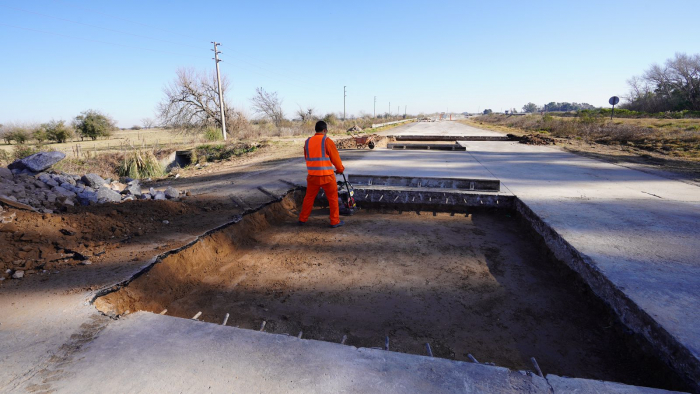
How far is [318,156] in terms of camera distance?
5.23 metres

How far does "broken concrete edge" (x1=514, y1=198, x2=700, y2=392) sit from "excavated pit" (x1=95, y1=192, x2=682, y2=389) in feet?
0.30

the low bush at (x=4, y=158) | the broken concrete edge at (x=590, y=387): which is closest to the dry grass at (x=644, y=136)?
the broken concrete edge at (x=590, y=387)

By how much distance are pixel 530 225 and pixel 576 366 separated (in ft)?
9.65

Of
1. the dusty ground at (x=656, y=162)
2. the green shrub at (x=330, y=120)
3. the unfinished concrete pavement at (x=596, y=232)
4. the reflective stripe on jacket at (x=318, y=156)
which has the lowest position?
the unfinished concrete pavement at (x=596, y=232)

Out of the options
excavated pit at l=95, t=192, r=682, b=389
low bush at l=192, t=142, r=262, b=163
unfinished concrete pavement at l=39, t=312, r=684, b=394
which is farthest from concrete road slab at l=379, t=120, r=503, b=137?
unfinished concrete pavement at l=39, t=312, r=684, b=394

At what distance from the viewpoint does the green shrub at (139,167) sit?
12.7 metres

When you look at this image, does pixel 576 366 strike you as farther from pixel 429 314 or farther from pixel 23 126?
pixel 23 126

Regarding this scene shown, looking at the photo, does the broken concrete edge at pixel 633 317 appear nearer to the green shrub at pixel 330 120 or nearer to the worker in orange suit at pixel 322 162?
the worker in orange suit at pixel 322 162

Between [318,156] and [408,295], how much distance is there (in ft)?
8.63

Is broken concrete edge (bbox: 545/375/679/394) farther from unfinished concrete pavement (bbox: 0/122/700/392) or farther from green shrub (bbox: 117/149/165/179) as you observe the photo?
green shrub (bbox: 117/149/165/179)

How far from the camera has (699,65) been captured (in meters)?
37.6

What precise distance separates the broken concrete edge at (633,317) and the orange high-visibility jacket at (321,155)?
3.22m

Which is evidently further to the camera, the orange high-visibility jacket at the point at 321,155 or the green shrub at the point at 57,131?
the green shrub at the point at 57,131

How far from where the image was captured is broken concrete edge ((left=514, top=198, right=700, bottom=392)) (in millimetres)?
1971
